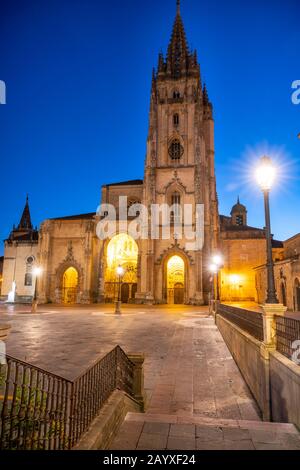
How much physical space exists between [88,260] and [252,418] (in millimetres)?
A: 33438

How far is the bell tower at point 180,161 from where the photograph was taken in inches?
1330

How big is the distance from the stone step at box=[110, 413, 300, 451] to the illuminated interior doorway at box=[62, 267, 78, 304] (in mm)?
37120

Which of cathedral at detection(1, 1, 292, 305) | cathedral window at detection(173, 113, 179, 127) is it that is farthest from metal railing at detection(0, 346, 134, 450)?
cathedral window at detection(173, 113, 179, 127)

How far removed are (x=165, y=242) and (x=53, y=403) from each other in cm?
3166

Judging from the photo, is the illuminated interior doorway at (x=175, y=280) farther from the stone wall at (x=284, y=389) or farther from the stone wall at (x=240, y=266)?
the stone wall at (x=284, y=389)

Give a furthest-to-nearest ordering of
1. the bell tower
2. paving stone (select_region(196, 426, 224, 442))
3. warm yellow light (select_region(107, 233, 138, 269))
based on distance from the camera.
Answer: warm yellow light (select_region(107, 233, 138, 269)), the bell tower, paving stone (select_region(196, 426, 224, 442))

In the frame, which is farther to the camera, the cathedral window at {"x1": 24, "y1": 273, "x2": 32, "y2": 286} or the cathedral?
the cathedral window at {"x1": 24, "y1": 273, "x2": 32, "y2": 286}

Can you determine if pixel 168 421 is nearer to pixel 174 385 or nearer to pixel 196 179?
pixel 174 385

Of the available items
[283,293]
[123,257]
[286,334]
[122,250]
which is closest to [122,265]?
[123,257]

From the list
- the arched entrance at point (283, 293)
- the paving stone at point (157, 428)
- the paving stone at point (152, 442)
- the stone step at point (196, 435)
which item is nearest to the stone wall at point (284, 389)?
the stone step at point (196, 435)

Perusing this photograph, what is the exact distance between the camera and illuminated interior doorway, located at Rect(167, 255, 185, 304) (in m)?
35.8

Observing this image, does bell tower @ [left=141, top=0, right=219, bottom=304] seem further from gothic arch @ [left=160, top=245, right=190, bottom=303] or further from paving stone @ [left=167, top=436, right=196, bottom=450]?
paving stone @ [left=167, top=436, right=196, bottom=450]

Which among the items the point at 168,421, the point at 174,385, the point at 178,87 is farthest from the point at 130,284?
the point at 168,421

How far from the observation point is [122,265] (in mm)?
39000
